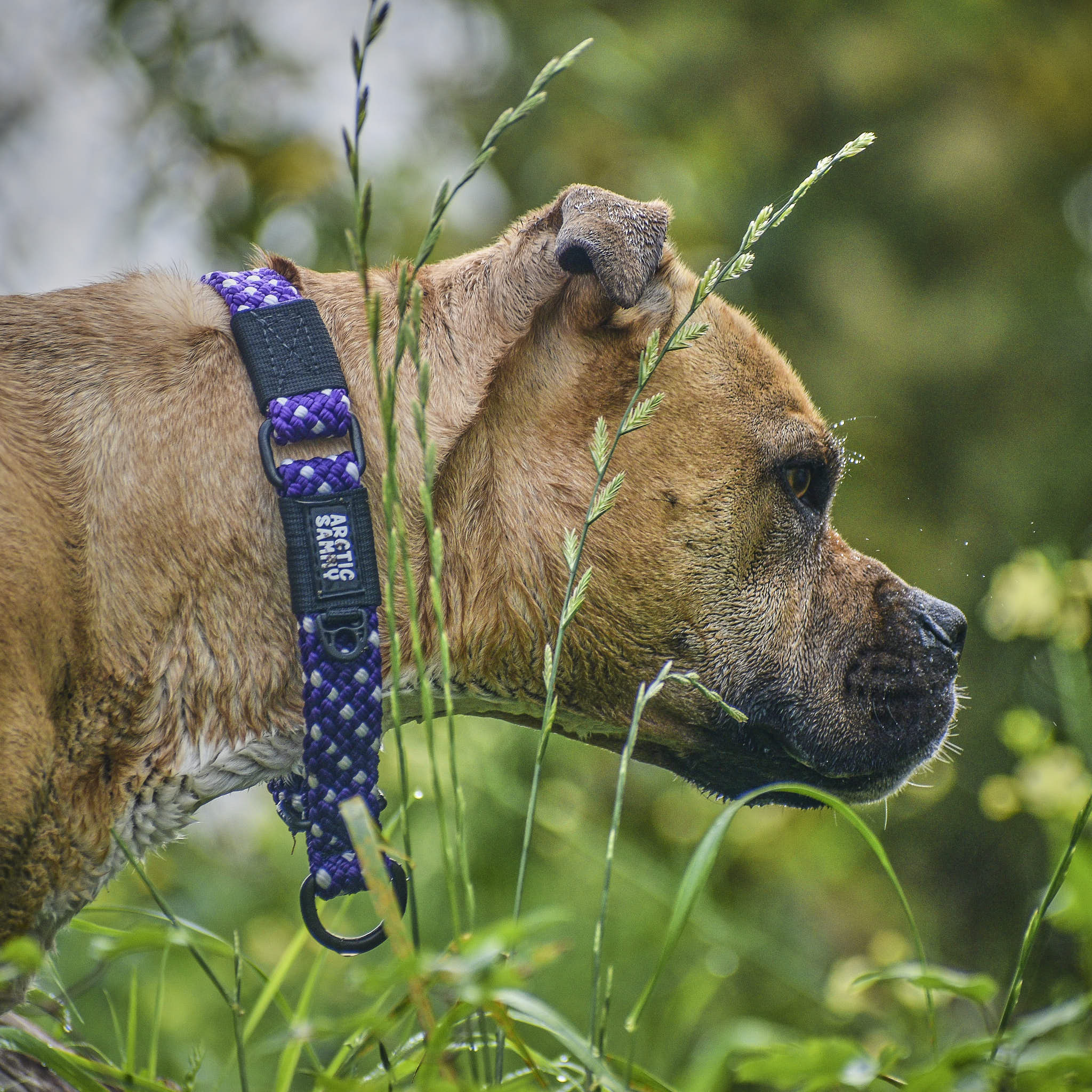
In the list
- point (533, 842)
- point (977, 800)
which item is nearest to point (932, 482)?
point (977, 800)

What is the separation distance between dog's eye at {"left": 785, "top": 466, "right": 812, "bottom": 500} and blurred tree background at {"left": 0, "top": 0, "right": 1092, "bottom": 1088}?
1921mm

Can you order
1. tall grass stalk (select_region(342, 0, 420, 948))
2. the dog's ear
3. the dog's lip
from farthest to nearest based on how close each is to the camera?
the dog's lip, the dog's ear, tall grass stalk (select_region(342, 0, 420, 948))

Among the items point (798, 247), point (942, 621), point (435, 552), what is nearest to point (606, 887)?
point (435, 552)

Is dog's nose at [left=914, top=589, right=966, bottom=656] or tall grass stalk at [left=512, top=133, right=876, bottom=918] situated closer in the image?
tall grass stalk at [left=512, top=133, right=876, bottom=918]

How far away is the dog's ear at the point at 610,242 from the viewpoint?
1.95 m

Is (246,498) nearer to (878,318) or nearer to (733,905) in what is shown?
(733,905)

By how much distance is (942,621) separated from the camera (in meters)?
2.34

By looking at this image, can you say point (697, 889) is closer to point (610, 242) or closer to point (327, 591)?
point (327, 591)

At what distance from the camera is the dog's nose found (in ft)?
7.63

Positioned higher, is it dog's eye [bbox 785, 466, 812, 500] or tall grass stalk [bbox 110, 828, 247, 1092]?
dog's eye [bbox 785, 466, 812, 500]

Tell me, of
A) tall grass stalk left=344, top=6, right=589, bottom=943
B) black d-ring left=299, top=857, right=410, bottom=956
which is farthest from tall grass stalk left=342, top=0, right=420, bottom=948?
black d-ring left=299, top=857, right=410, bottom=956

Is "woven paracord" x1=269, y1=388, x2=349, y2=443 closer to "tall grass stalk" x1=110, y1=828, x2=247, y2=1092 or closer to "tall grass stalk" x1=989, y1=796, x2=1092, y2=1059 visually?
"tall grass stalk" x1=110, y1=828, x2=247, y2=1092

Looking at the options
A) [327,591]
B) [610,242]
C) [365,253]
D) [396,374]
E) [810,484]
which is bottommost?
[327,591]

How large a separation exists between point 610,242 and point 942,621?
116 centimetres
